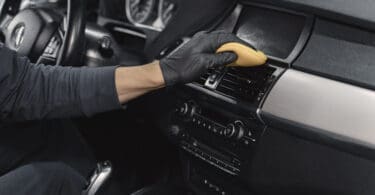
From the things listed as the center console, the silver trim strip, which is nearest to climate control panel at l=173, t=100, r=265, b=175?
the center console

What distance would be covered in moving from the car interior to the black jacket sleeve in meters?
0.22

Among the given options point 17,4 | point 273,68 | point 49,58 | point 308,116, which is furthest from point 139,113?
point 308,116

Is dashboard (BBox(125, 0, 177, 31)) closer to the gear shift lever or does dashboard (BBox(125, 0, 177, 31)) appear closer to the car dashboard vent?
the gear shift lever

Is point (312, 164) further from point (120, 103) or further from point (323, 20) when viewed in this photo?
point (120, 103)

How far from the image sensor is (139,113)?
1.98 meters

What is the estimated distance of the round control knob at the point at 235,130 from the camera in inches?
59.5

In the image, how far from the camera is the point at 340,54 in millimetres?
1361

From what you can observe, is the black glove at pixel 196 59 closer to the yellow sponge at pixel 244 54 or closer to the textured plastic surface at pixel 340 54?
the yellow sponge at pixel 244 54

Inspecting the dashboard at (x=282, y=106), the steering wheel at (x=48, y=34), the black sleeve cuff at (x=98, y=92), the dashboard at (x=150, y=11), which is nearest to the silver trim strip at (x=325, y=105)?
the dashboard at (x=282, y=106)

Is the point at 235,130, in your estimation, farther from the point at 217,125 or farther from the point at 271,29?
the point at 271,29

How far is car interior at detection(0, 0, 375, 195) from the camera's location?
4.32ft

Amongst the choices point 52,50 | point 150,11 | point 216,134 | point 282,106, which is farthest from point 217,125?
point 150,11

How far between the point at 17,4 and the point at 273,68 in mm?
906

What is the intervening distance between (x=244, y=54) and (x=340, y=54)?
209mm
